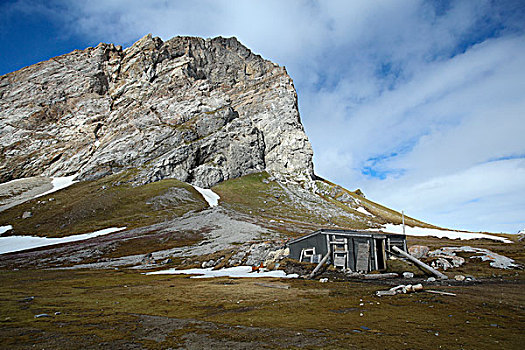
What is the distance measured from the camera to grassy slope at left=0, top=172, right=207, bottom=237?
363 feet

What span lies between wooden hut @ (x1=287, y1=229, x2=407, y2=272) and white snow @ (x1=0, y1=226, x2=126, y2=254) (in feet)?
286

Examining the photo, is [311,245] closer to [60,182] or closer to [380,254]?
[380,254]

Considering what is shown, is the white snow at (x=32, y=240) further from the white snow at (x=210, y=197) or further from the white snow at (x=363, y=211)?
the white snow at (x=363, y=211)

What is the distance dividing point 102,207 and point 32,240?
30.9 meters

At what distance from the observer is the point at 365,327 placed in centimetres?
1326

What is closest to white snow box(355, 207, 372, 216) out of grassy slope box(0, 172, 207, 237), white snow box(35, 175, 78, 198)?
grassy slope box(0, 172, 207, 237)

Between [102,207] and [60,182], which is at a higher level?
[60,182]

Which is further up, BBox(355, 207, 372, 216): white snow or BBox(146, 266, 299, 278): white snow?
BBox(355, 207, 372, 216): white snow

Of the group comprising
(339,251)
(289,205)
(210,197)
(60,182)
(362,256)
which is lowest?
(362,256)

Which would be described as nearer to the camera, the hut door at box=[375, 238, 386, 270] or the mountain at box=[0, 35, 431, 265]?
the hut door at box=[375, 238, 386, 270]

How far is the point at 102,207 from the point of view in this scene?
12575 cm

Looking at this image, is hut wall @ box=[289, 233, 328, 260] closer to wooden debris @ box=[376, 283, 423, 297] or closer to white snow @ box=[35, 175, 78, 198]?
wooden debris @ box=[376, 283, 423, 297]

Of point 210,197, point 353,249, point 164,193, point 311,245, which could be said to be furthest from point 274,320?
point 210,197

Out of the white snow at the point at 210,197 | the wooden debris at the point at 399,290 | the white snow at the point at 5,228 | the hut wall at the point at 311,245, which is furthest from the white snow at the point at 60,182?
the wooden debris at the point at 399,290
